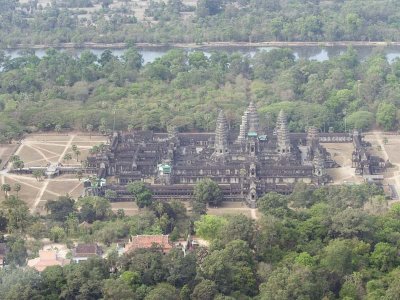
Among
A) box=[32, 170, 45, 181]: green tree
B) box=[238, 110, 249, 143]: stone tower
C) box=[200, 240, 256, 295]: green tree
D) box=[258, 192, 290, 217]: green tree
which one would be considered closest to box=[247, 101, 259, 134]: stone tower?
box=[238, 110, 249, 143]: stone tower

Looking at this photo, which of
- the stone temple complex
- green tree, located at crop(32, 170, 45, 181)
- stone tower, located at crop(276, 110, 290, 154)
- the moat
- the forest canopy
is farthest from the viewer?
the moat

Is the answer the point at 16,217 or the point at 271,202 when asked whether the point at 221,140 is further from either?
the point at 16,217

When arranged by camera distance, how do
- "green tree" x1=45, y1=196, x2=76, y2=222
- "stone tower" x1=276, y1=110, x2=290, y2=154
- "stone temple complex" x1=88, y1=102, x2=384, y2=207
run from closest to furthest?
"green tree" x1=45, y1=196, x2=76, y2=222
"stone temple complex" x1=88, y1=102, x2=384, y2=207
"stone tower" x1=276, y1=110, x2=290, y2=154

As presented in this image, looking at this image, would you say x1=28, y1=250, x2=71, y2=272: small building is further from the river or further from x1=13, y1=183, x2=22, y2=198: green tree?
the river

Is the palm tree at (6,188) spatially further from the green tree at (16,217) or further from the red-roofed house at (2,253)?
the red-roofed house at (2,253)

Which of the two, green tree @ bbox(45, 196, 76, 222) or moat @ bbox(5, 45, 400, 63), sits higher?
moat @ bbox(5, 45, 400, 63)

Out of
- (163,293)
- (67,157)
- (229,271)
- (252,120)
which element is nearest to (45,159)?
(67,157)

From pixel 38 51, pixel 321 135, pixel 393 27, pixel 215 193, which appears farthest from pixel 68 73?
pixel 393 27
